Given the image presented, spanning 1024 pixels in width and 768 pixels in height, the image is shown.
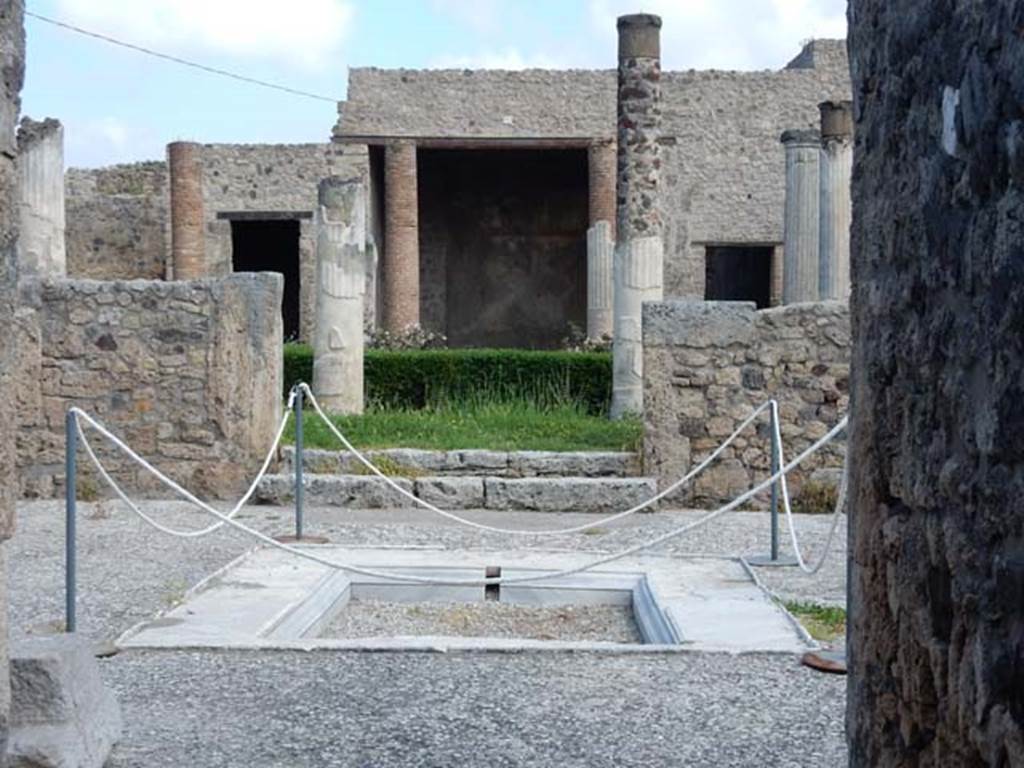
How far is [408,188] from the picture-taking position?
18281mm

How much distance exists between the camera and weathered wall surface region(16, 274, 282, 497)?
29.1ft

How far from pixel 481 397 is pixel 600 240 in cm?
577

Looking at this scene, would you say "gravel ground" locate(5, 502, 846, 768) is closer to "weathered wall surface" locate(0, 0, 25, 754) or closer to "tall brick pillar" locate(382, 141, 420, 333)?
"weathered wall surface" locate(0, 0, 25, 754)

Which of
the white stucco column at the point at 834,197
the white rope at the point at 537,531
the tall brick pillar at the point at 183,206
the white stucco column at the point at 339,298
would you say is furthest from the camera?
the tall brick pillar at the point at 183,206

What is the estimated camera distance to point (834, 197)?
14.0 m

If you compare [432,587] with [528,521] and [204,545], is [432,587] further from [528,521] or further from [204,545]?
[528,521]

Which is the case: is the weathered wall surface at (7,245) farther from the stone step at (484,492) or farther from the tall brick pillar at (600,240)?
the tall brick pillar at (600,240)

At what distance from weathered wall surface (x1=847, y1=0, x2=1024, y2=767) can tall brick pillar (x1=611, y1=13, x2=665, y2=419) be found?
9665 millimetres

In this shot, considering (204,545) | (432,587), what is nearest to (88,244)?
(204,545)

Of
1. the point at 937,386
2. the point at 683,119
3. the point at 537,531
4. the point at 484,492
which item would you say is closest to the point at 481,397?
the point at 484,492

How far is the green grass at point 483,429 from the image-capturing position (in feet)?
31.1

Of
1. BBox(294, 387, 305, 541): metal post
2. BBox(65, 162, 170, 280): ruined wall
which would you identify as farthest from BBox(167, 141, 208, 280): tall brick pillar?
BBox(294, 387, 305, 541): metal post

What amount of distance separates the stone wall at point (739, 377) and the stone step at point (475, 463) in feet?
1.70

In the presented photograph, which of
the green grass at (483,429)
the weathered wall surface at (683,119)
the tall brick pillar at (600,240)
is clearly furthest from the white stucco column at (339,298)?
the weathered wall surface at (683,119)
